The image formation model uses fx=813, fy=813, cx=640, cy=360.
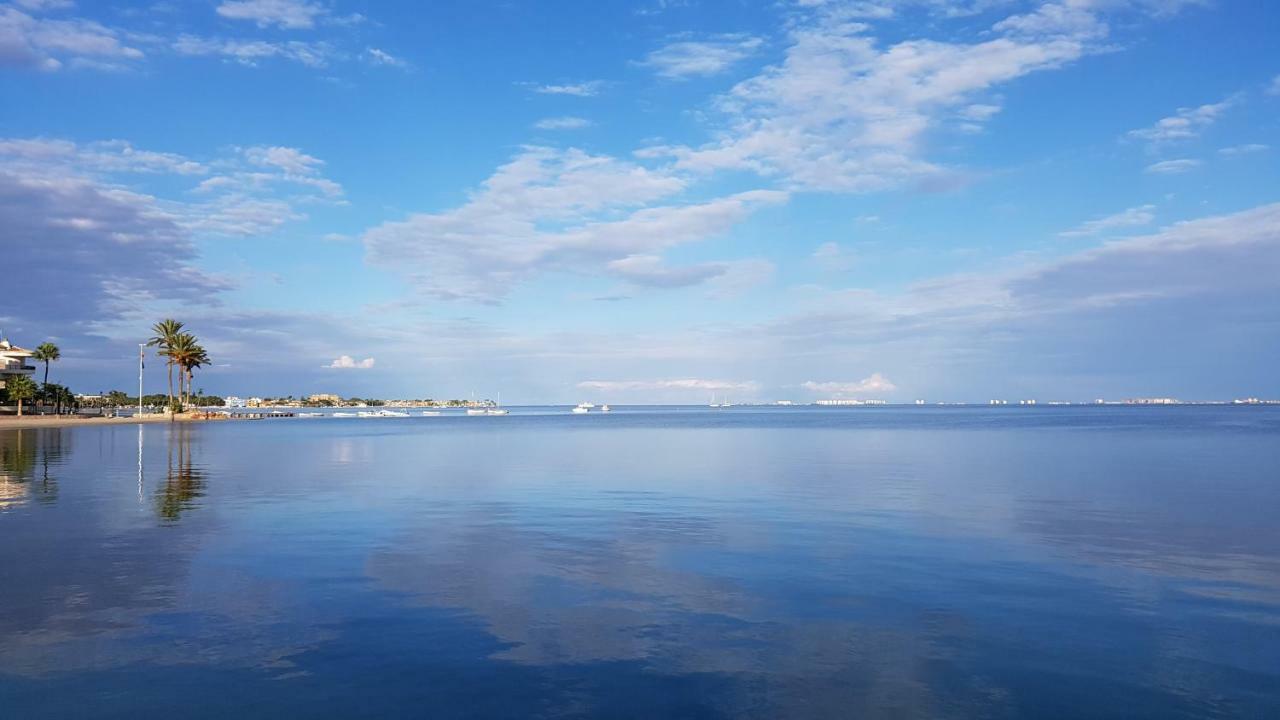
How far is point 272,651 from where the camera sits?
10.9 metres

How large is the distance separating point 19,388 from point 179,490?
98.7m

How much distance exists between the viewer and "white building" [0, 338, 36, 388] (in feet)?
368

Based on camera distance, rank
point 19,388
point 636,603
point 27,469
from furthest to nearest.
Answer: point 19,388 < point 27,469 < point 636,603

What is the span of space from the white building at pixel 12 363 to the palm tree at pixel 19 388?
2763 millimetres

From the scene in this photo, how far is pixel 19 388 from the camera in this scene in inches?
4154

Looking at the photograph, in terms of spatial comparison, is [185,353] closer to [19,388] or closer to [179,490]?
[19,388]

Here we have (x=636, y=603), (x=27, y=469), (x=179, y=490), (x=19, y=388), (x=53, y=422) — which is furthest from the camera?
(x=19, y=388)

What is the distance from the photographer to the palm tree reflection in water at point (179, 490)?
79.4 ft

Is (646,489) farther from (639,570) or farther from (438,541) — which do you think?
(639,570)

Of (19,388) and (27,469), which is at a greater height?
(19,388)

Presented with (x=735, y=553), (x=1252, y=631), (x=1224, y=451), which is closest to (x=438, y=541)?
(x=735, y=553)

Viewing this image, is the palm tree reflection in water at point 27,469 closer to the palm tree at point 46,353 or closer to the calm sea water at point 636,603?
the calm sea water at point 636,603

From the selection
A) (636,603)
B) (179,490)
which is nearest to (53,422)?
(179,490)

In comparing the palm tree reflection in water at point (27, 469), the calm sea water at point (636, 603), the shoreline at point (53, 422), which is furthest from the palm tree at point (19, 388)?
the calm sea water at point (636, 603)
